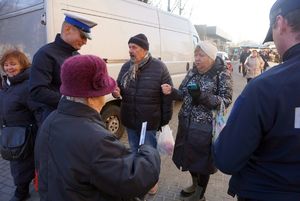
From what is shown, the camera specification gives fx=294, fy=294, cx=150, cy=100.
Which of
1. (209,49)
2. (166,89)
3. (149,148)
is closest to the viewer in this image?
(149,148)

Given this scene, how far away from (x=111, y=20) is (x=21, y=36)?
1469 mm

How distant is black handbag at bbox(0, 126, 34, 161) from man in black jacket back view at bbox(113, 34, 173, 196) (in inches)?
41.1

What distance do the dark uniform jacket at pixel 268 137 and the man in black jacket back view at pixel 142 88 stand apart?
1.79m

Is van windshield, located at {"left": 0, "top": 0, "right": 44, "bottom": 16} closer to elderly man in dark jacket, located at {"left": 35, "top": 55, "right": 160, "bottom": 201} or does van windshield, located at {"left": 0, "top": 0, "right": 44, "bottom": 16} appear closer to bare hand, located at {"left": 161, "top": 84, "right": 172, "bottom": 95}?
bare hand, located at {"left": 161, "top": 84, "right": 172, "bottom": 95}

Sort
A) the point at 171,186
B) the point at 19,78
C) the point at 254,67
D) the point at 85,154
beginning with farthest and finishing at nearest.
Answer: the point at 254,67, the point at 171,186, the point at 19,78, the point at 85,154

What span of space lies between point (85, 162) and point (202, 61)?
1933 millimetres

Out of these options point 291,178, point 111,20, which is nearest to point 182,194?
point 291,178

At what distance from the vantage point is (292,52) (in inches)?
57.1

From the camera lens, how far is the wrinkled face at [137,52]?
329 cm

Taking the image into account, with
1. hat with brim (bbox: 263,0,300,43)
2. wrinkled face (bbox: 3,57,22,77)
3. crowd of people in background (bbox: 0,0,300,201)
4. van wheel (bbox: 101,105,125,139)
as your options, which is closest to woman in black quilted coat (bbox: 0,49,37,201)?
wrinkled face (bbox: 3,57,22,77)

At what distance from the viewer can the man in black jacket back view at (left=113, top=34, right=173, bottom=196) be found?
3312 mm

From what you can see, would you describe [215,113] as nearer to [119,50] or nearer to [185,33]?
[119,50]

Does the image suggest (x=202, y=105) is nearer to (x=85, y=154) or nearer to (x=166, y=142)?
(x=166, y=142)

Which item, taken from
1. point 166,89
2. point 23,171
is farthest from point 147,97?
point 23,171
